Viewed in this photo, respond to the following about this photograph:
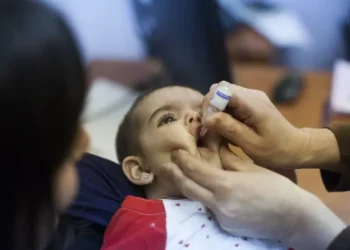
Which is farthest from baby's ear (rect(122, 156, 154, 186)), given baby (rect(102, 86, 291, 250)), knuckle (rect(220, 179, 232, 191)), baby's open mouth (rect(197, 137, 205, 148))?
knuckle (rect(220, 179, 232, 191))

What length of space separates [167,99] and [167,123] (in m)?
0.05

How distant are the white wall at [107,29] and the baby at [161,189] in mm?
1402

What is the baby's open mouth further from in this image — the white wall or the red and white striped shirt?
the white wall

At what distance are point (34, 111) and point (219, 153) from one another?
0.41m

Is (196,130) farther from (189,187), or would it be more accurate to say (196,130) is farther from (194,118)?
(189,187)

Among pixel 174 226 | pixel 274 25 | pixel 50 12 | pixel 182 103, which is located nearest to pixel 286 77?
pixel 274 25

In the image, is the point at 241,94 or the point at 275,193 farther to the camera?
the point at 241,94

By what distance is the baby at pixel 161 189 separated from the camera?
2.77ft

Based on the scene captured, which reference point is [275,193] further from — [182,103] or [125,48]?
[125,48]

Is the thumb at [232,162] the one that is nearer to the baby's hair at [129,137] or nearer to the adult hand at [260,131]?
the adult hand at [260,131]

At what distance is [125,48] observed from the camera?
2510mm

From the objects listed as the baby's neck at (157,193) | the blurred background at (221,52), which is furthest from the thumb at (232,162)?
the blurred background at (221,52)

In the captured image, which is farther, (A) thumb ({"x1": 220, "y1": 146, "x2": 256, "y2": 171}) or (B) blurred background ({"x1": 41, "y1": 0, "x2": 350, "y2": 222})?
(B) blurred background ({"x1": 41, "y1": 0, "x2": 350, "y2": 222})

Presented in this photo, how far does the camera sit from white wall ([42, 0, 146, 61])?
241 cm
